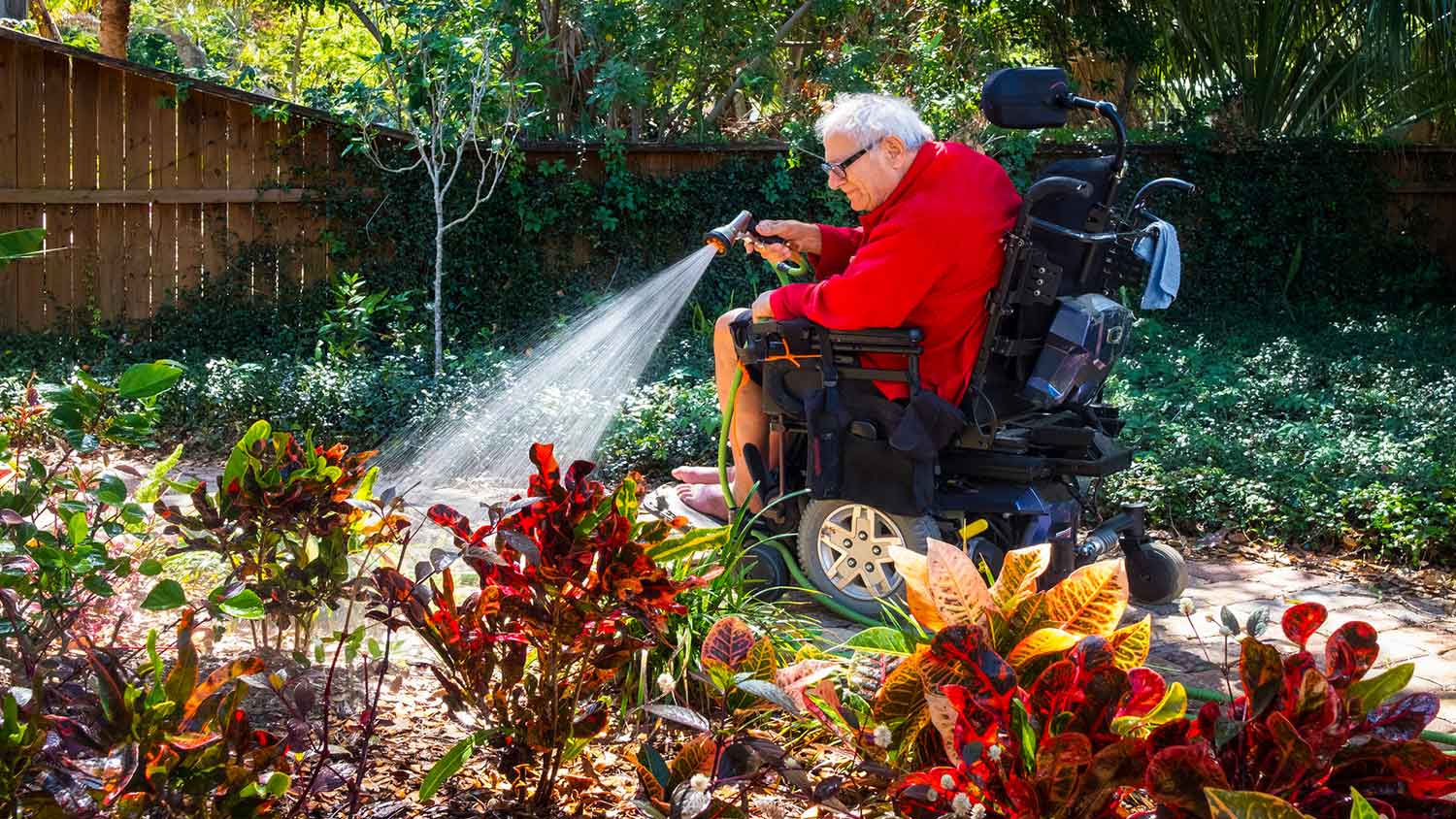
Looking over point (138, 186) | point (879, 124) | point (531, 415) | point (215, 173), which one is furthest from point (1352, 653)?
point (138, 186)

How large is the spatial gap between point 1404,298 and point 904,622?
381 inches

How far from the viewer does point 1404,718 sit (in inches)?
63.6

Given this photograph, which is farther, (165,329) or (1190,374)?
(165,329)

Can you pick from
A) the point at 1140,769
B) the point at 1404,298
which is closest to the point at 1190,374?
the point at 1404,298

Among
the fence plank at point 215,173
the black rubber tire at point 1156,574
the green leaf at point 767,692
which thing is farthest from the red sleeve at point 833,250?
the fence plank at point 215,173

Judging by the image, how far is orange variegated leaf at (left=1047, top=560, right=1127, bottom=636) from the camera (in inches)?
78.6

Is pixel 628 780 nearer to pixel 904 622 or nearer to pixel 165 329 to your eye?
pixel 904 622

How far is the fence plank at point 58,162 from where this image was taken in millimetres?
9812

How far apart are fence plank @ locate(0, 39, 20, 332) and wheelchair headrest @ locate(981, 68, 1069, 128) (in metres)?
8.34

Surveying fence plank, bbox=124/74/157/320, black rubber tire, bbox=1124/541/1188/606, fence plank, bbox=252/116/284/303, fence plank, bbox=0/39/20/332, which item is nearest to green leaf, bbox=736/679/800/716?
black rubber tire, bbox=1124/541/1188/606

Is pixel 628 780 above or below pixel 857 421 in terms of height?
below

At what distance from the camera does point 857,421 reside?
375cm

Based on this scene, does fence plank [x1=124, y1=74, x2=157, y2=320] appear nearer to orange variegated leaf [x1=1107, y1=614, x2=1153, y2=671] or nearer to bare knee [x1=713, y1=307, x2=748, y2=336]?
bare knee [x1=713, y1=307, x2=748, y2=336]

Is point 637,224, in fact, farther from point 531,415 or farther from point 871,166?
point 871,166
